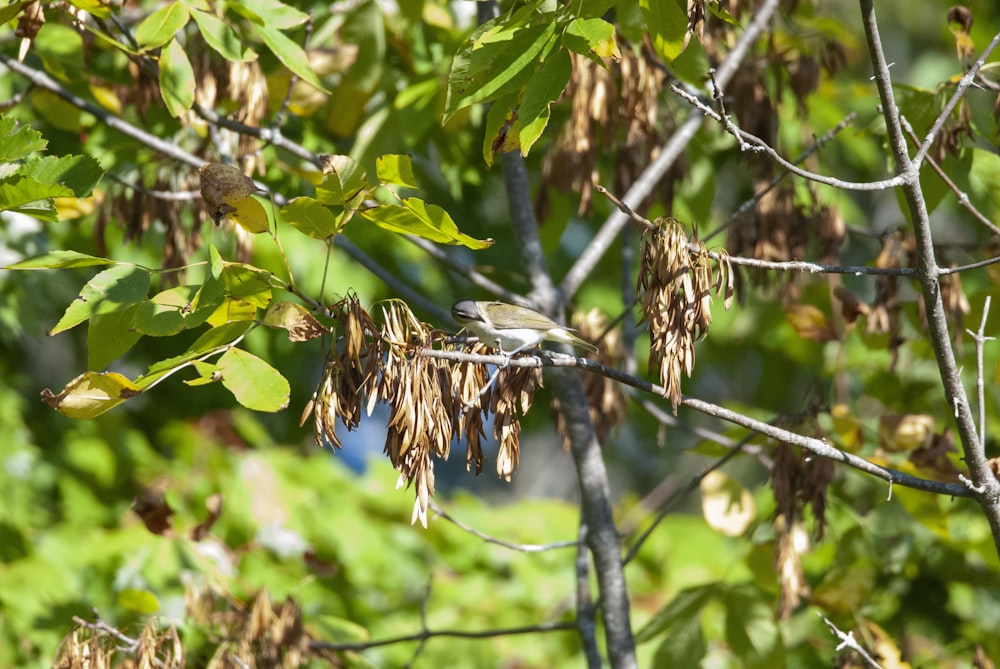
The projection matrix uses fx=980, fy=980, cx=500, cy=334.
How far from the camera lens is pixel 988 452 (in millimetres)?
3232

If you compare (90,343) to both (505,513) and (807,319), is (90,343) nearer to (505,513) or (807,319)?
(807,319)

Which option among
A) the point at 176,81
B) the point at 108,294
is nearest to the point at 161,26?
the point at 176,81

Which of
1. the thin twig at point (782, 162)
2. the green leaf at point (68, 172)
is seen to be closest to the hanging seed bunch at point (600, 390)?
the thin twig at point (782, 162)

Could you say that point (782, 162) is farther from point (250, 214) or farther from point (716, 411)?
point (250, 214)

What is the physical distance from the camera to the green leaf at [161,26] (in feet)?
6.09

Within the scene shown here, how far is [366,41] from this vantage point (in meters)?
2.86

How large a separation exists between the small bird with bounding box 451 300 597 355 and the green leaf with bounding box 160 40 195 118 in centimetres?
84

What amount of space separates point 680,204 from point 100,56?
1.96m

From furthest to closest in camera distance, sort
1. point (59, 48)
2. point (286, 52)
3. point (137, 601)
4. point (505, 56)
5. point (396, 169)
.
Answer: point (59, 48)
point (137, 601)
point (286, 52)
point (505, 56)
point (396, 169)

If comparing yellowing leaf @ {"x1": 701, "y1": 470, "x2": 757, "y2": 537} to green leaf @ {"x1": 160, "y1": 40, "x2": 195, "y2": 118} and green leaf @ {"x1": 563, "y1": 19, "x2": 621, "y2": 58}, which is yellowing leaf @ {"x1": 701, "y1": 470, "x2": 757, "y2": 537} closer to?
green leaf @ {"x1": 563, "y1": 19, "x2": 621, "y2": 58}

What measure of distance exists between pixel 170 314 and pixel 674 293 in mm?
815

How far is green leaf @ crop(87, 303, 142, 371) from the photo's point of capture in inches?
66.2

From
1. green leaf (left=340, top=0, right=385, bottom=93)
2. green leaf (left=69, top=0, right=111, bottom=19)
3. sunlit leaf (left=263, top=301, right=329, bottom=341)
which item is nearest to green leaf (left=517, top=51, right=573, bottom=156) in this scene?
sunlit leaf (left=263, top=301, right=329, bottom=341)

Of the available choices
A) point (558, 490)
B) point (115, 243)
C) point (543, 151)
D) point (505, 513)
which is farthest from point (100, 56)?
point (558, 490)
